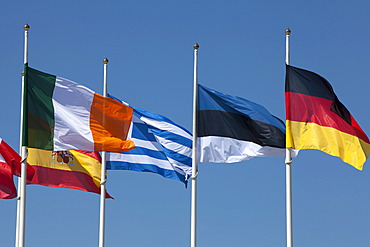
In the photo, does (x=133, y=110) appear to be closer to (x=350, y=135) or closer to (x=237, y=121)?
(x=237, y=121)

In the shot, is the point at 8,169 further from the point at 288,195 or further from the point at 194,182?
the point at 288,195

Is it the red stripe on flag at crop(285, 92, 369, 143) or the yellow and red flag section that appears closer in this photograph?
the red stripe on flag at crop(285, 92, 369, 143)

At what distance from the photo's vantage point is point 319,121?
4094 centimetres

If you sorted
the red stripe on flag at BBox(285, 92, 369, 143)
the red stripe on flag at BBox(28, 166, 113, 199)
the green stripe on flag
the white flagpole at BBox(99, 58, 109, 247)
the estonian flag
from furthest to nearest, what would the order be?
the white flagpole at BBox(99, 58, 109, 247) < the red stripe on flag at BBox(28, 166, 113, 199) < the estonian flag < the red stripe on flag at BBox(285, 92, 369, 143) < the green stripe on flag

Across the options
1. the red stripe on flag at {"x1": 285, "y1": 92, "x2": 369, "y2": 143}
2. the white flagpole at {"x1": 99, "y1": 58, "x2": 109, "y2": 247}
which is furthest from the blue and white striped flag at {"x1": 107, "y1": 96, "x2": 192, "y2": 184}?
the red stripe on flag at {"x1": 285, "y1": 92, "x2": 369, "y2": 143}

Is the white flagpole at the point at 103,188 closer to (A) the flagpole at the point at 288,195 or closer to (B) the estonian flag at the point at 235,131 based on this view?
(B) the estonian flag at the point at 235,131

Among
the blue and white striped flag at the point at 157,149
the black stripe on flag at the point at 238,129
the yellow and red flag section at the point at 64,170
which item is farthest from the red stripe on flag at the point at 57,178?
the black stripe on flag at the point at 238,129

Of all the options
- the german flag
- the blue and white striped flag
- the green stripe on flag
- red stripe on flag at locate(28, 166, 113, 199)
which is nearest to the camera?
the green stripe on flag

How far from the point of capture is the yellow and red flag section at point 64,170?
45312 mm

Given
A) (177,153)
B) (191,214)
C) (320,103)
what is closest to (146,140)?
(177,153)

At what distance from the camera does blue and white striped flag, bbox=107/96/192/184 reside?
4447cm

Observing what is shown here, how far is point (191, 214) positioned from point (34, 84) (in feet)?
27.6

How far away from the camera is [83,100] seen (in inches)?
1623

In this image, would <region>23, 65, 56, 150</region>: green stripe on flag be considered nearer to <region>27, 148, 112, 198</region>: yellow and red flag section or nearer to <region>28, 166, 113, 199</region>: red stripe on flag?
<region>27, 148, 112, 198</region>: yellow and red flag section
